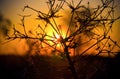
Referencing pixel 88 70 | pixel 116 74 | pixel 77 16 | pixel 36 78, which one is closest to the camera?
pixel 77 16

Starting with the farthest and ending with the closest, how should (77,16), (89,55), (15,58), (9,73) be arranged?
1. (15,58)
2. (9,73)
3. (89,55)
4. (77,16)

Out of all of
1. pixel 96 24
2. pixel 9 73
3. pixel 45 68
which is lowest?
pixel 9 73

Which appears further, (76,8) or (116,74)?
(116,74)

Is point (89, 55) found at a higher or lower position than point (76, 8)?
lower

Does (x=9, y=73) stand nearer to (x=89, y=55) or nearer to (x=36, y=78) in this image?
(x=36, y=78)

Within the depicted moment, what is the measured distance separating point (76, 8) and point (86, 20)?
19.1 inches

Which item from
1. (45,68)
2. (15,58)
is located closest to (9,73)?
(15,58)

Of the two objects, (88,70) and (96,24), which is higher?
(96,24)

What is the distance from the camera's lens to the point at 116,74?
41.3 feet

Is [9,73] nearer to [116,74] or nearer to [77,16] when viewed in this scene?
[116,74]

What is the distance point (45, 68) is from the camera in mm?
9000

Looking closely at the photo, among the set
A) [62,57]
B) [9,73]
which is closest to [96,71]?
[62,57]

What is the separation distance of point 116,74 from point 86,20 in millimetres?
6245

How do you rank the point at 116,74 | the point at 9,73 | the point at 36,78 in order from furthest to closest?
the point at 9,73, the point at 116,74, the point at 36,78
